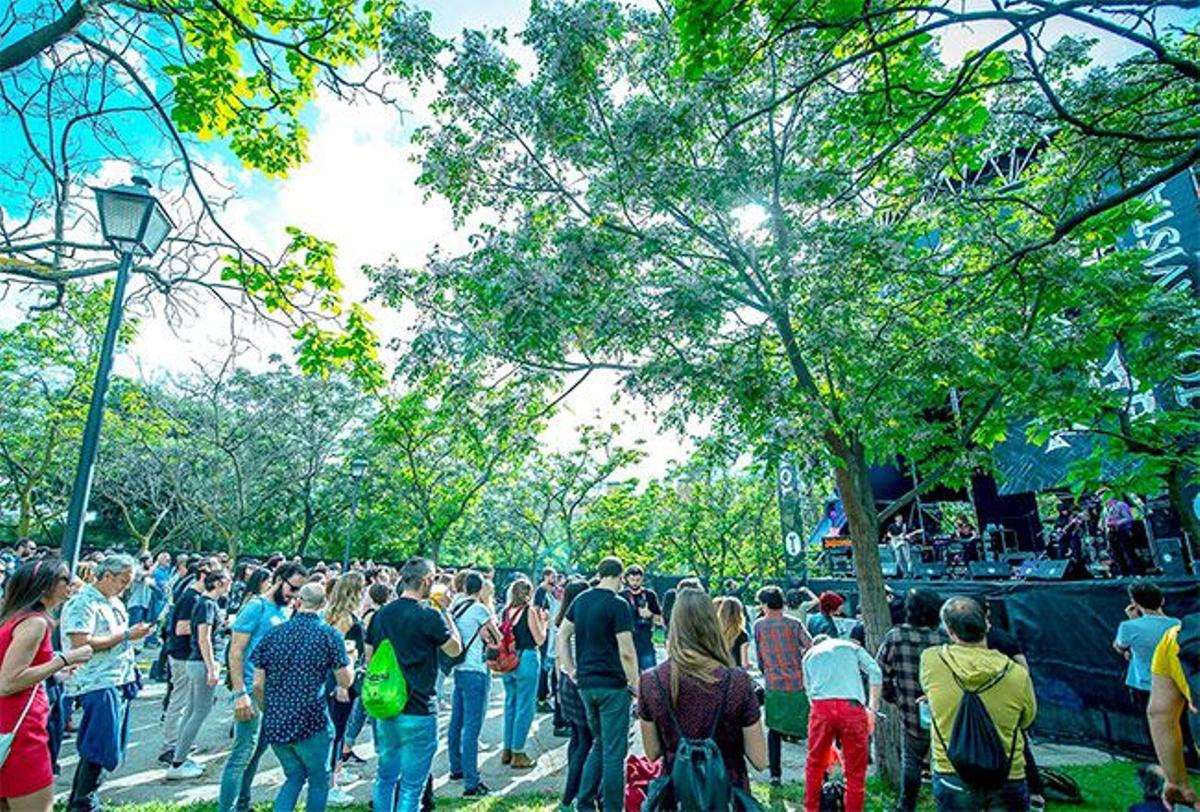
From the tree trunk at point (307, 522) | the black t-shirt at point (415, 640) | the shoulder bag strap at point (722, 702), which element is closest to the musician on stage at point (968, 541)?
the black t-shirt at point (415, 640)

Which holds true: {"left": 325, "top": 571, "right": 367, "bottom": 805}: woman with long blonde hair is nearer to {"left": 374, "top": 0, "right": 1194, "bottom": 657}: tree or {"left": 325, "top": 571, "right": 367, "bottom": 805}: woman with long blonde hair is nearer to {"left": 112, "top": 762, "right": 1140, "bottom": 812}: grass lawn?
{"left": 112, "top": 762, "right": 1140, "bottom": 812}: grass lawn

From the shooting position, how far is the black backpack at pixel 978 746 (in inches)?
119

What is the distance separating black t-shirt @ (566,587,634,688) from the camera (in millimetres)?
4590

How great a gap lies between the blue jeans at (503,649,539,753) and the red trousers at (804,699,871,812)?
2946 millimetres

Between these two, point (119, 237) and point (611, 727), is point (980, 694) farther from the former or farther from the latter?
point (119, 237)

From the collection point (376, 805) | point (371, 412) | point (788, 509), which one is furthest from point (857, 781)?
point (371, 412)

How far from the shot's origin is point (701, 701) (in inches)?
110

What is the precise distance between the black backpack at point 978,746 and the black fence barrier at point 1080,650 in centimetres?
518

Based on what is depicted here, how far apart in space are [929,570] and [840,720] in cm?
1405

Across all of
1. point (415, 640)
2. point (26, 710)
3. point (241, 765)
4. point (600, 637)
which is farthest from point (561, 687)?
point (26, 710)

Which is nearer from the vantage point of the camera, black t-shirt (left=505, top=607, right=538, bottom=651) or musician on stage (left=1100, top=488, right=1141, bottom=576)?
black t-shirt (left=505, top=607, right=538, bottom=651)

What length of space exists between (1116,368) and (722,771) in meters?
13.3

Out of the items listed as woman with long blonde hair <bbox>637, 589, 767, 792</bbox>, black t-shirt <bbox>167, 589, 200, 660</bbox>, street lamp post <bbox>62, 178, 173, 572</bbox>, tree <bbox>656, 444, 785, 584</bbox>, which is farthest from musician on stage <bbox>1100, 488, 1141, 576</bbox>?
street lamp post <bbox>62, 178, 173, 572</bbox>

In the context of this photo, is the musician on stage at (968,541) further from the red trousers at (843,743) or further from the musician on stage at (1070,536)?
the red trousers at (843,743)
